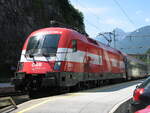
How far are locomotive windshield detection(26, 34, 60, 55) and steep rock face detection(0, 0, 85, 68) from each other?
1451cm

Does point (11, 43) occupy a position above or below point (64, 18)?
below

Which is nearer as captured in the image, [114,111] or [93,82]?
[114,111]

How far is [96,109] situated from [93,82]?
1122 cm

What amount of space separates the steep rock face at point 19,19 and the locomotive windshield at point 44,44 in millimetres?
14506

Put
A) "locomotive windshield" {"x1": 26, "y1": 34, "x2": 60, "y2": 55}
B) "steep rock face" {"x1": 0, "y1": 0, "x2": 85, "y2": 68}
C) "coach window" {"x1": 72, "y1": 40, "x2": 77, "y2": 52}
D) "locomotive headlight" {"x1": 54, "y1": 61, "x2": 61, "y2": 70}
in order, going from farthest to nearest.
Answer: "steep rock face" {"x1": 0, "y1": 0, "x2": 85, "y2": 68}, "coach window" {"x1": 72, "y1": 40, "x2": 77, "y2": 52}, "locomotive windshield" {"x1": 26, "y1": 34, "x2": 60, "y2": 55}, "locomotive headlight" {"x1": 54, "y1": 61, "x2": 61, "y2": 70}

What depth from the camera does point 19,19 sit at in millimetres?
41219

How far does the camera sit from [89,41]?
767 inches

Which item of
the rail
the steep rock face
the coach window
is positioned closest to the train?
the coach window

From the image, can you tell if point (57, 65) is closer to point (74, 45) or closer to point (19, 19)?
point (74, 45)

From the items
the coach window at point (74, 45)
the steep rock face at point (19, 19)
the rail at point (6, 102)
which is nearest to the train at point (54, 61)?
the coach window at point (74, 45)

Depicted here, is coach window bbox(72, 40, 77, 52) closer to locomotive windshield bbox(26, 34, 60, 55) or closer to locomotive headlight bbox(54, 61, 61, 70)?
locomotive windshield bbox(26, 34, 60, 55)

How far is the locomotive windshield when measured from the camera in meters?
16.0

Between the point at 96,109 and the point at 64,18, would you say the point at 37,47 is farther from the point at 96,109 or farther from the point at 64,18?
the point at 64,18

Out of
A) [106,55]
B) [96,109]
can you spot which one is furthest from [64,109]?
[106,55]
